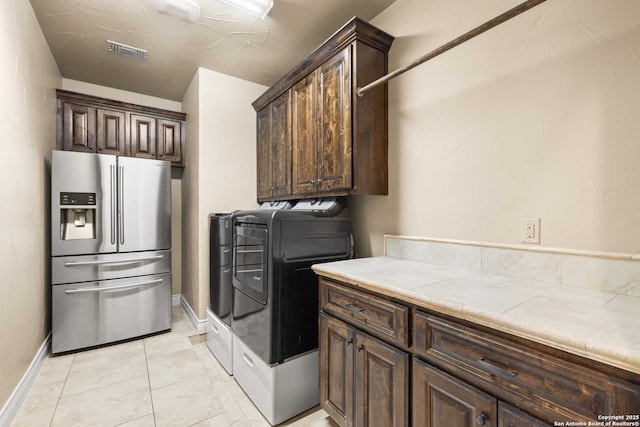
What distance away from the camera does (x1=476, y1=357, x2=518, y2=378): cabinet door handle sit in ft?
2.80

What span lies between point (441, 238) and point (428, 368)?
0.84 meters

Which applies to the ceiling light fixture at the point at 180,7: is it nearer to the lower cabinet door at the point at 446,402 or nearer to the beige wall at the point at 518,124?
the beige wall at the point at 518,124

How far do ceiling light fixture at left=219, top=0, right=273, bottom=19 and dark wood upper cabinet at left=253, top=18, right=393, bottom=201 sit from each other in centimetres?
44

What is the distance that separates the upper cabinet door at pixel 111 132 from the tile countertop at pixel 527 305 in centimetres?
304

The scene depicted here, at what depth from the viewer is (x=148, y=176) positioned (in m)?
2.91

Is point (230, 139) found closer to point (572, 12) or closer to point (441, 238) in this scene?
point (441, 238)

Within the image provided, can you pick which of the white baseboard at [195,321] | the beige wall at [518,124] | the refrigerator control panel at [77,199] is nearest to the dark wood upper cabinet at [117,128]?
the refrigerator control panel at [77,199]

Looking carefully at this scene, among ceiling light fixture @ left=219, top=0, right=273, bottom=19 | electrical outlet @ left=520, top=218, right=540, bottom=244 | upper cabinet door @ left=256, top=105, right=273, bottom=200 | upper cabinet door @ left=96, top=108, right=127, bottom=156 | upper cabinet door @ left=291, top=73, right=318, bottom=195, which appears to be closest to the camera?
electrical outlet @ left=520, top=218, right=540, bottom=244

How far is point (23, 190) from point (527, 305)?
297 cm

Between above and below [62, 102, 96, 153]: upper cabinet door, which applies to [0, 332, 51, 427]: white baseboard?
below

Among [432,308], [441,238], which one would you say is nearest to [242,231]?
[441,238]

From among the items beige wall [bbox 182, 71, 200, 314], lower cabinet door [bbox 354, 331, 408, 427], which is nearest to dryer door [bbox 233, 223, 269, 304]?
lower cabinet door [bbox 354, 331, 408, 427]

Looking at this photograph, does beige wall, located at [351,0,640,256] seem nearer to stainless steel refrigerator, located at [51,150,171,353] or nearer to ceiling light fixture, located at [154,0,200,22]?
ceiling light fixture, located at [154,0,200,22]

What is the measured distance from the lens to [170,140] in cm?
355
